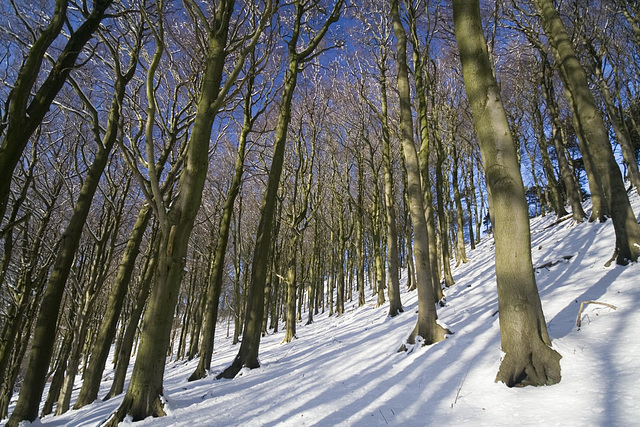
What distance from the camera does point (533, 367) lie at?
9.59 feet

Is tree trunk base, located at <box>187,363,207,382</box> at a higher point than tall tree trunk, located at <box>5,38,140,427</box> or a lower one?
lower

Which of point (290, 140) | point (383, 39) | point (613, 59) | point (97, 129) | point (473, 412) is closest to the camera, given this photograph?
point (473, 412)

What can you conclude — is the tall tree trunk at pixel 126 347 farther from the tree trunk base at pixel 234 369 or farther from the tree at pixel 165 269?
the tree at pixel 165 269

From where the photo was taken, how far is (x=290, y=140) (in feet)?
50.3

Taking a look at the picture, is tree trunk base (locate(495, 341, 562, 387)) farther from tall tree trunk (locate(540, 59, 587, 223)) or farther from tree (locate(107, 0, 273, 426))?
tall tree trunk (locate(540, 59, 587, 223))

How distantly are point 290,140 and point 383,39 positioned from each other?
19.7 feet

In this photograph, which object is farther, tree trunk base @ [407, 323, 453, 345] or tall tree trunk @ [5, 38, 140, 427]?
tree trunk base @ [407, 323, 453, 345]

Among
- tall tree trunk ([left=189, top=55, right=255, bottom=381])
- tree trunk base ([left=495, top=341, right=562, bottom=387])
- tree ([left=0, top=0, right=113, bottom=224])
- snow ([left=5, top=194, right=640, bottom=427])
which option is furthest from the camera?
tall tree trunk ([left=189, top=55, right=255, bottom=381])

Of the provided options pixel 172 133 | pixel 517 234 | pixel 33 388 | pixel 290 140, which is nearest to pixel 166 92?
pixel 172 133

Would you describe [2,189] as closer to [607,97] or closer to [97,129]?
[97,129]

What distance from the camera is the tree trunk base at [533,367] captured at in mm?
2846

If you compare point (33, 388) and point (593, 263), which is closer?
point (33, 388)

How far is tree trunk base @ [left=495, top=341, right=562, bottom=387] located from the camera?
2.85 metres

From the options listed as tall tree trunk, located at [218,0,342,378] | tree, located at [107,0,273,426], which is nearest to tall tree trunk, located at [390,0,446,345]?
tall tree trunk, located at [218,0,342,378]
